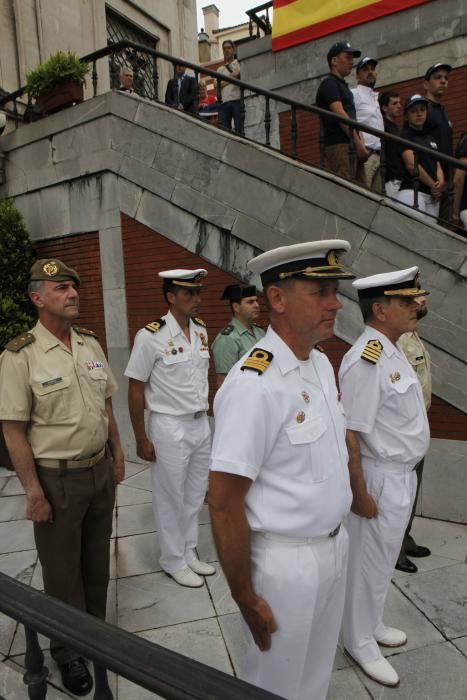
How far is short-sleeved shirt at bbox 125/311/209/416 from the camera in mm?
3664

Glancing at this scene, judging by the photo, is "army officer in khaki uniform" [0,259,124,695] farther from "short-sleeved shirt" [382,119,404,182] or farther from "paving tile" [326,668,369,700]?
"short-sleeved shirt" [382,119,404,182]

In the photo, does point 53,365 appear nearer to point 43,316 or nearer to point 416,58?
point 43,316

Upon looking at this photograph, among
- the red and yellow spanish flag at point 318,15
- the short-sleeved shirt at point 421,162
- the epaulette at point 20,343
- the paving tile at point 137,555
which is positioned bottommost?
the paving tile at point 137,555

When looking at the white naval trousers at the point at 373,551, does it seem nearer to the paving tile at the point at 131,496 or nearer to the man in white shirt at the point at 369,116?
the paving tile at the point at 131,496

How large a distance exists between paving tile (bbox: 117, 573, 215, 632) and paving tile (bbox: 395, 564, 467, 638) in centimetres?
145

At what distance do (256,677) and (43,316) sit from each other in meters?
2.10

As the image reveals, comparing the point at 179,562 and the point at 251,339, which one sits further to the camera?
the point at 251,339

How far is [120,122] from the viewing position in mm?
6266

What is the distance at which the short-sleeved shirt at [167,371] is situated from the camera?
3664mm

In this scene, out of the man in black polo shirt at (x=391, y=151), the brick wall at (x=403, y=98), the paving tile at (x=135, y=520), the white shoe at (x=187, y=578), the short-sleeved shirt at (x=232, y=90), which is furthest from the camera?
the short-sleeved shirt at (x=232, y=90)

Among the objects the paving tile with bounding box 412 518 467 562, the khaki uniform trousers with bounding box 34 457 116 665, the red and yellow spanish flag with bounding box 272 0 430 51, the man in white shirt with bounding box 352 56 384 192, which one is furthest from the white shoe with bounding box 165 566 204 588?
the red and yellow spanish flag with bounding box 272 0 430 51

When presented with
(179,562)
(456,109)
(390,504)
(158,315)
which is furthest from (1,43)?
(390,504)

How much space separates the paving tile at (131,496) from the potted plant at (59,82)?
5492mm

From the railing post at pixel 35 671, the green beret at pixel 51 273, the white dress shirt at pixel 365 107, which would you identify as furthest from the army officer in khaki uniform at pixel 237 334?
the railing post at pixel 35 671
